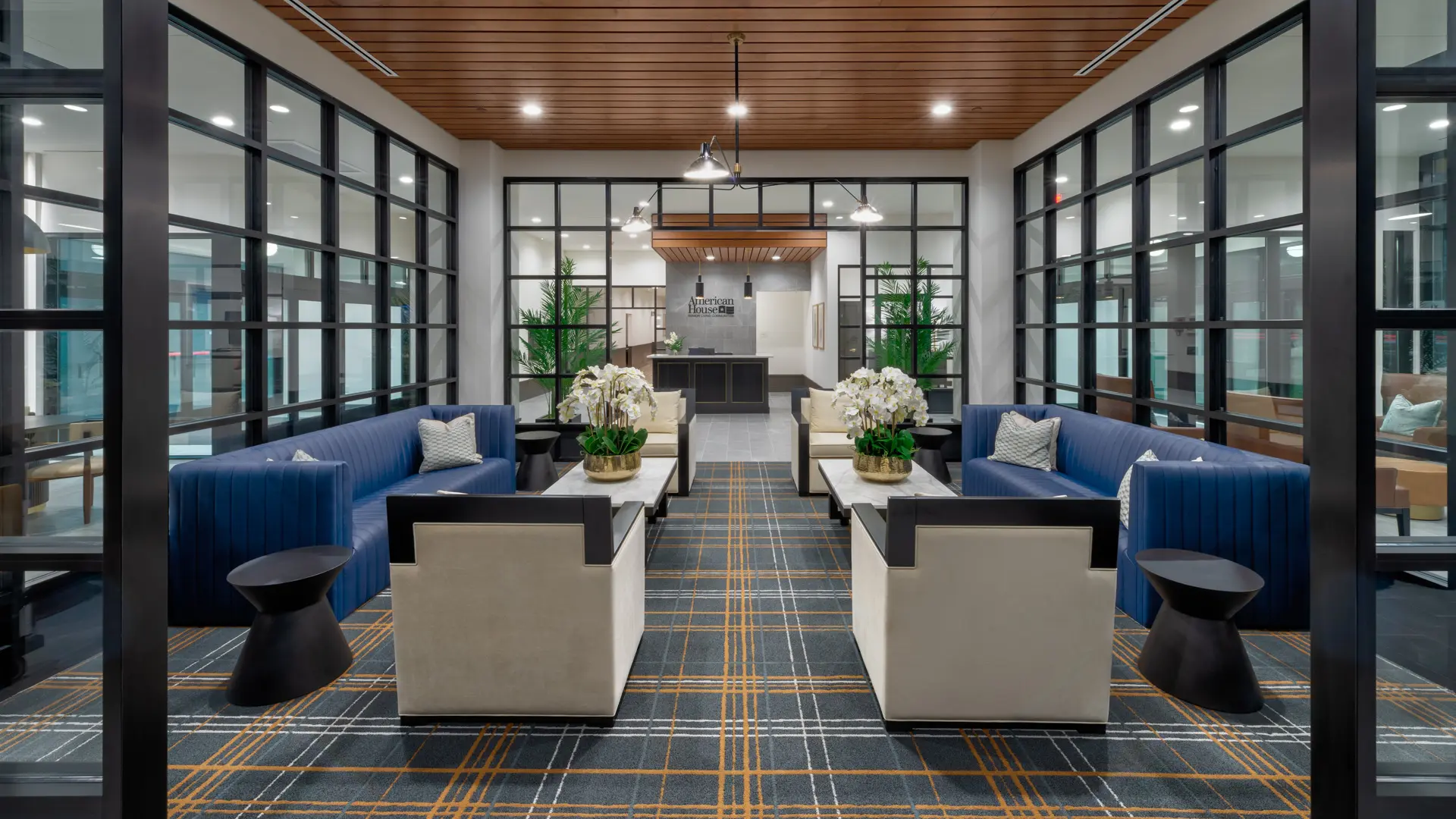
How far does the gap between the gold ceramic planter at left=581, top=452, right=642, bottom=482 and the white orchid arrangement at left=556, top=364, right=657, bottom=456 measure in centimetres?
3

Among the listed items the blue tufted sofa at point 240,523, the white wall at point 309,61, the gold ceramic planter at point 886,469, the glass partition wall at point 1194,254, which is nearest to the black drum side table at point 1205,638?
the glass partition wall at point 1194,254

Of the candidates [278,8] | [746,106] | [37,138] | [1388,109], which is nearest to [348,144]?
[278,8]

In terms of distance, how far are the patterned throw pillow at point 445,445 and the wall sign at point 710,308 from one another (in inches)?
395

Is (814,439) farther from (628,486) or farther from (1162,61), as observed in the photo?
(1162,61)

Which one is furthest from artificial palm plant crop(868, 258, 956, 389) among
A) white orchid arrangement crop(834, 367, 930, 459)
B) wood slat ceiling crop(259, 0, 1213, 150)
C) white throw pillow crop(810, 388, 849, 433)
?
white orchid arrangement crop(834, 367, 930, 459)

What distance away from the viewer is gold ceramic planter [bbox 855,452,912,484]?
4.36 meters

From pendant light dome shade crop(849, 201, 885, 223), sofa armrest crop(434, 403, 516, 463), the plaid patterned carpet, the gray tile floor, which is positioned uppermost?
pendant light dome shade crop(849, 201, 885, 223)

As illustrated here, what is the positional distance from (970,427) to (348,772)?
17.0 feet

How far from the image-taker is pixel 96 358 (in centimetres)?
127

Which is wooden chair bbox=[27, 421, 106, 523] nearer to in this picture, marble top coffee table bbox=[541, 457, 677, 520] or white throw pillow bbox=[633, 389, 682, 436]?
marble top coffee table bbox=[541, 457, 677, 520]

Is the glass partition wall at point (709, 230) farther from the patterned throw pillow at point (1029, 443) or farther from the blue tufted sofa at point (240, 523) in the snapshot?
the blue tufted sofa at point (240, 523)

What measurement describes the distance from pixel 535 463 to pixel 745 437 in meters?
4.06

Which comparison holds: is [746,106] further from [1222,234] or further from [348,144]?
[1222,234]

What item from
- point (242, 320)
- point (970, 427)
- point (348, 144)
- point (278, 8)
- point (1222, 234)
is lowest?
point (970, 427)
